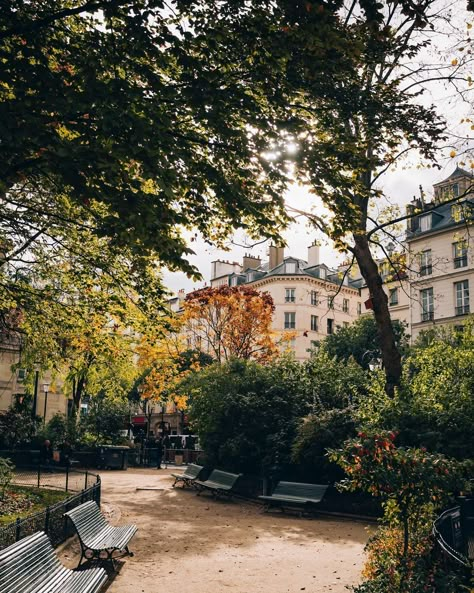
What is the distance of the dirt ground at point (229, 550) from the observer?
8.34m

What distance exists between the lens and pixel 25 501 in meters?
14.1

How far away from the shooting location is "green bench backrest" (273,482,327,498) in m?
15.1

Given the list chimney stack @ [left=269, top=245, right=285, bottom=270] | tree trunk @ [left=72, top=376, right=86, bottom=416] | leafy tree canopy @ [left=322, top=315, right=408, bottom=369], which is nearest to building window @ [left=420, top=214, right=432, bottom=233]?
leafy tree canopy @ [left=322, top=315, right=408, bottom=369]

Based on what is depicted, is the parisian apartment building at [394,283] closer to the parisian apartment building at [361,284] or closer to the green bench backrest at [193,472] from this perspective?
the parisian apartment building at [361,284]

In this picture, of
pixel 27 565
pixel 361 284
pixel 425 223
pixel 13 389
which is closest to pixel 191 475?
pixel 27 565

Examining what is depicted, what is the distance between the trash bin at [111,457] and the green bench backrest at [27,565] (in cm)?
2356

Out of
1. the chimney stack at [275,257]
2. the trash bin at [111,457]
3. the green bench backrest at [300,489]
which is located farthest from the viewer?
the chimney stack at [275,257]

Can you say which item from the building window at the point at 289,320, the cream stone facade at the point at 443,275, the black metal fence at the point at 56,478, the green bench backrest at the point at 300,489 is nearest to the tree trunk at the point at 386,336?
the green bench backrest at the point at 300,489

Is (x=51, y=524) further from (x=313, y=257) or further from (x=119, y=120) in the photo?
(x=313, y=257)

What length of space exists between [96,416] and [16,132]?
27953 mm

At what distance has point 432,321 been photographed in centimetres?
4822

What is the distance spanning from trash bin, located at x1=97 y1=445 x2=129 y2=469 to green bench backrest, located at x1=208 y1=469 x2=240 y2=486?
38.9ft

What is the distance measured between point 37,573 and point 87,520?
9.19 ft

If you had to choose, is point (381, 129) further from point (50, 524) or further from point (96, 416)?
point (96, 416)
